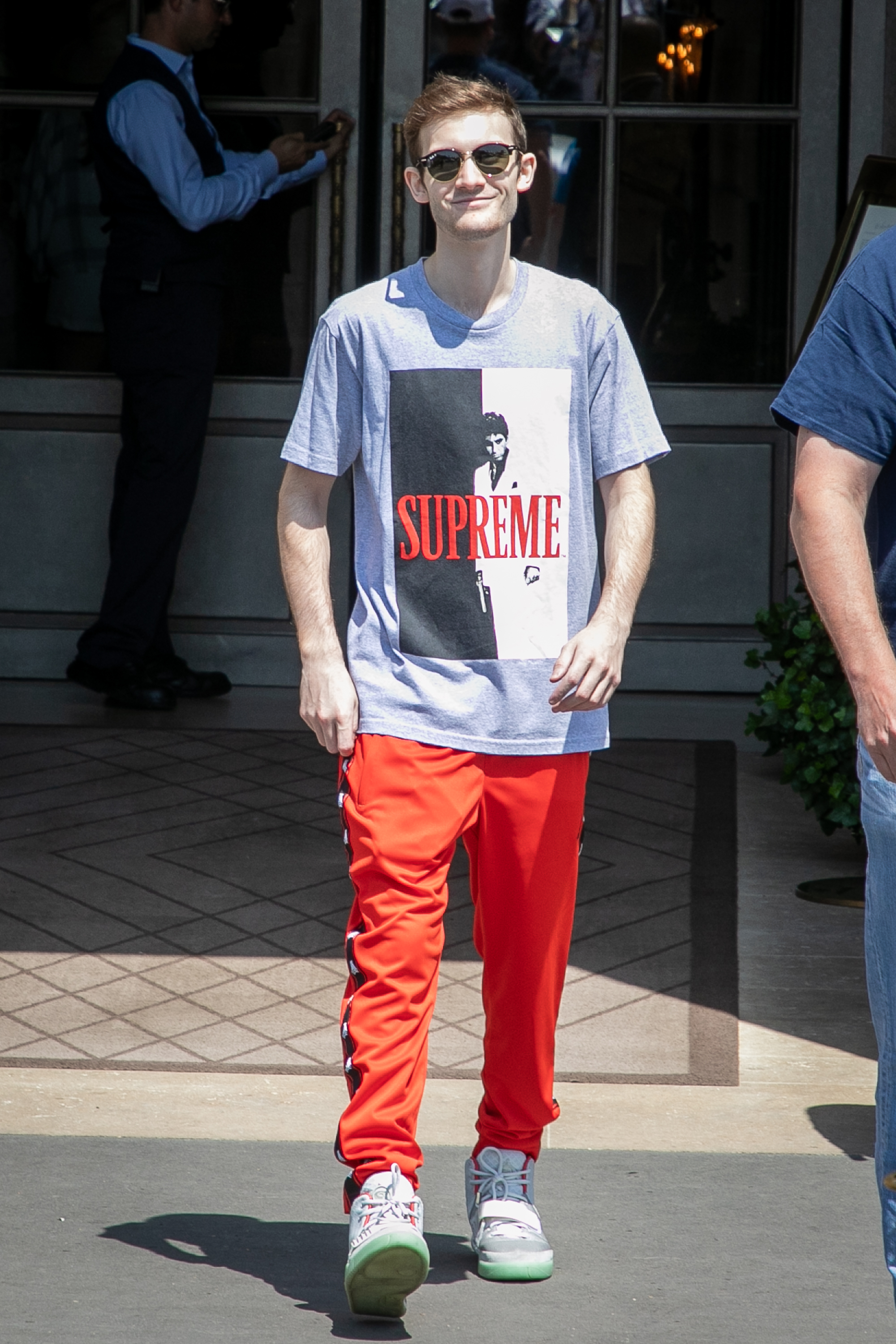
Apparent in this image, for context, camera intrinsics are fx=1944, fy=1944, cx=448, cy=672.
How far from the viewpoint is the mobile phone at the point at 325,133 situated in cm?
687

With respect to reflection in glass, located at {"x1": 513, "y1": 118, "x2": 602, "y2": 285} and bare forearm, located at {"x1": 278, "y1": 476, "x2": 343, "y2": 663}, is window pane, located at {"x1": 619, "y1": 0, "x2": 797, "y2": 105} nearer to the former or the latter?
reflection in glass, located at {"x1": 513, "y1": 118, "x2": 602, "y2": 285}

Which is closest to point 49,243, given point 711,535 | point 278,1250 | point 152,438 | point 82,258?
point 82,258

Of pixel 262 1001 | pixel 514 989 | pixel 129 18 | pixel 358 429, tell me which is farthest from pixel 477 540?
pixel 129 18

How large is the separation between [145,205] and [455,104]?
159 inches

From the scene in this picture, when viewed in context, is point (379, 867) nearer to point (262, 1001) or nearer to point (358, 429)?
point (358, 429)

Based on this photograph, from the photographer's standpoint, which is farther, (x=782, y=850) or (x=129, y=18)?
(x=129, y=18)

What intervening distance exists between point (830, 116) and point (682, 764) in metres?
2.34

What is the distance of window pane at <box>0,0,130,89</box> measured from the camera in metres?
6.98

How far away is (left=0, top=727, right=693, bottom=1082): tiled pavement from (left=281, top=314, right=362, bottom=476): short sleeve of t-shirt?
140cm

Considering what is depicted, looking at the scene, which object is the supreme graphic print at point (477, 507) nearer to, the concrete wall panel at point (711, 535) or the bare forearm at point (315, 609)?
the bare forearm at point (315, 609)

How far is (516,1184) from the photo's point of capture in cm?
295

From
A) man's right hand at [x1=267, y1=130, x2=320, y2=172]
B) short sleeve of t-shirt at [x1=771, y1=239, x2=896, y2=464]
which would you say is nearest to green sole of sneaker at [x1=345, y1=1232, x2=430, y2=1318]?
short sleeve of t-shirt at [x1=771, y1=239, x2=896, y2=464]

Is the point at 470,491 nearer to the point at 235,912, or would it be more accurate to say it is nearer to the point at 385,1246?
the point at 385,1246

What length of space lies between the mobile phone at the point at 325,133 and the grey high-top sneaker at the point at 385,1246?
16.1 ft
